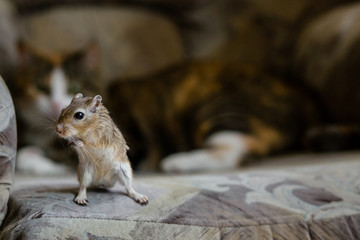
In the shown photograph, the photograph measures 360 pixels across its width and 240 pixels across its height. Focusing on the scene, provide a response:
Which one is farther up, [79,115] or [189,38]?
A: [189,38]

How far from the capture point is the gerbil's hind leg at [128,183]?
24.4 inches

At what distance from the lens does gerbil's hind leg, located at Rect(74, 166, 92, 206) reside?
62cm

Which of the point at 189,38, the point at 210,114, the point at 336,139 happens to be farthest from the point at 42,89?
the point at 336,139

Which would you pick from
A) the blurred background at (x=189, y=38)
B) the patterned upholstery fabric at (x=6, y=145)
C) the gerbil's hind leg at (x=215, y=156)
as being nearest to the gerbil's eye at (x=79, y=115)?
the patterned upholstery fabric at (x=6, y=145)

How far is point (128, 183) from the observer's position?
0.64 metres

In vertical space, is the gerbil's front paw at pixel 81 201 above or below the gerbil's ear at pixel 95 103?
below

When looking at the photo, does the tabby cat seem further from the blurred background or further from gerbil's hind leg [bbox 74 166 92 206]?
gerbil's hind leg [bbox 74 166 92 206]

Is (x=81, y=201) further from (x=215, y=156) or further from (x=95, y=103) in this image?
(x=215, y=156)

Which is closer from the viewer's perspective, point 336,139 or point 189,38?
point 336,139

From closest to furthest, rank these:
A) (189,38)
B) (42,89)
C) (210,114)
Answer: (42,89)
(210,114)
(189,38)

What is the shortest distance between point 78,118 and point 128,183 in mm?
138

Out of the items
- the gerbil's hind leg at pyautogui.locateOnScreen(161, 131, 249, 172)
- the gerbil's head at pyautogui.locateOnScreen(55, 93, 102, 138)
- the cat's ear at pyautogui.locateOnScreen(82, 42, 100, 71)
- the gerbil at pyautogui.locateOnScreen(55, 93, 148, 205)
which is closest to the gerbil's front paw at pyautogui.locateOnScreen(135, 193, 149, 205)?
the gerbil at pyautogui.locateOnScreen(55, 93, 148, 205)

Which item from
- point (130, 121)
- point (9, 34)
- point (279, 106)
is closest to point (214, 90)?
point (279, 106)

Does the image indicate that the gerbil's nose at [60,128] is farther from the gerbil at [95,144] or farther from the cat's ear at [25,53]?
the cat's ear at [25,53]
